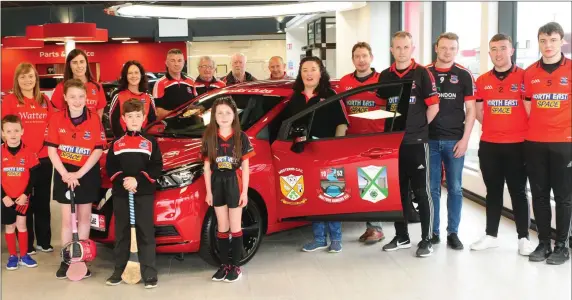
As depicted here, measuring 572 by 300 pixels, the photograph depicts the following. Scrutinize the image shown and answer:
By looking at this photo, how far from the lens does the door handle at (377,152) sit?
14.0ft

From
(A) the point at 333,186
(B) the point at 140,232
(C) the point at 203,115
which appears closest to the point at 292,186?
(A) the point at 333,186

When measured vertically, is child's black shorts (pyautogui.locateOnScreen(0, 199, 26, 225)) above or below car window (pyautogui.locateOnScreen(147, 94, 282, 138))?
below

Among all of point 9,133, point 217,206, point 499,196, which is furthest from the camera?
point 499,196

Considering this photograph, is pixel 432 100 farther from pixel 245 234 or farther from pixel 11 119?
pixel 11 119

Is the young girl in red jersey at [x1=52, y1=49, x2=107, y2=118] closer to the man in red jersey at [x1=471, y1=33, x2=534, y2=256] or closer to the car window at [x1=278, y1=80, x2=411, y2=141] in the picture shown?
the car window at [x1=278, y1=80, x2=411, y2=141]

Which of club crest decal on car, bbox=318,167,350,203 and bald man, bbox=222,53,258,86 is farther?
bald man, bbox=222,53,258,86

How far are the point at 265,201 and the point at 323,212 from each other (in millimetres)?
422

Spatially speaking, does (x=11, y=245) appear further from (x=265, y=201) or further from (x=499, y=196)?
(x=499, y=196)

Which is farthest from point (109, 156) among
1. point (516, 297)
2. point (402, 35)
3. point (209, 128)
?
point (516, 297)

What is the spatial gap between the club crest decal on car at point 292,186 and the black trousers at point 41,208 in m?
1.83

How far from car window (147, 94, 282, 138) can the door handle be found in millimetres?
835

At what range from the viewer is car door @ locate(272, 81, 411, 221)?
4.28m

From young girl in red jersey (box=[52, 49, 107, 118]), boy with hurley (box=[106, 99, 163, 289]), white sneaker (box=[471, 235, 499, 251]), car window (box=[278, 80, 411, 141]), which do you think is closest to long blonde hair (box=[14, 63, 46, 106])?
young girl in red jersey (box=[52, 49, 107, 118])

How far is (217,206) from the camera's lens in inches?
157
